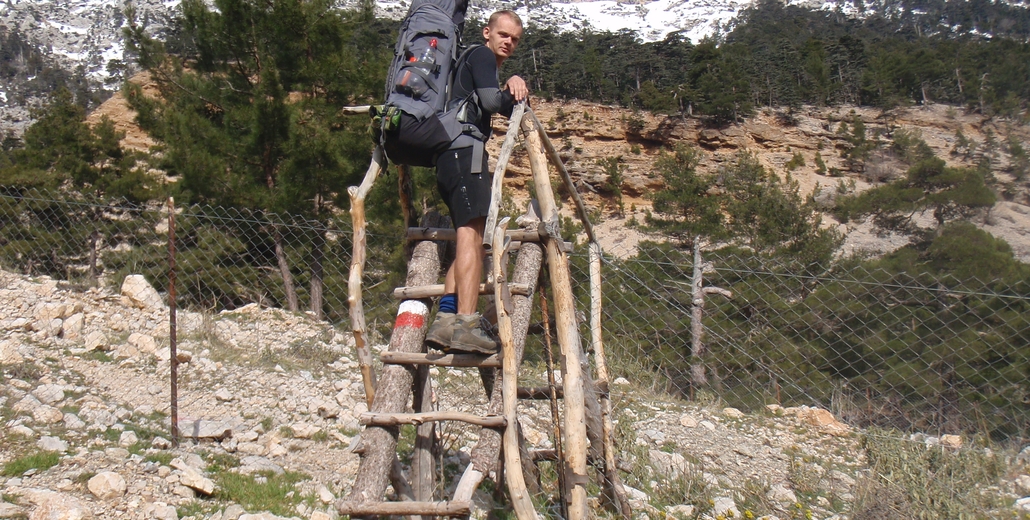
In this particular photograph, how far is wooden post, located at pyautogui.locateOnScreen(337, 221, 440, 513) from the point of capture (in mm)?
2387

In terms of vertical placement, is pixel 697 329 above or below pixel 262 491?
below

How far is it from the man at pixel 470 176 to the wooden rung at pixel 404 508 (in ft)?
1.77

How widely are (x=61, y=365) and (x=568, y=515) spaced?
4.23m

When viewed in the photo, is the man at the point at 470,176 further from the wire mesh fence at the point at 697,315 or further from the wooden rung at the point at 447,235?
the wire mesh fence at the point at 697,315

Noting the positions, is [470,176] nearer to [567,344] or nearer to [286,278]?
[567,344]

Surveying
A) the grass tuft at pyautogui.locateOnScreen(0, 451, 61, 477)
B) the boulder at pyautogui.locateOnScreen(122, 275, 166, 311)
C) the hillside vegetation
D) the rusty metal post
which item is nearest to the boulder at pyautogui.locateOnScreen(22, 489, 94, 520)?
the grass tuft at pyautogui.locateOnScreen(0, 451, 61, 477)

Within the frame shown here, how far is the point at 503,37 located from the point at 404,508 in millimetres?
1893

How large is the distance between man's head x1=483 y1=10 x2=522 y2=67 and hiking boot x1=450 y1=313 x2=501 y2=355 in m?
1.13

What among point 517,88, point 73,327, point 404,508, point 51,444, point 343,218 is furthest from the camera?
point 343,218

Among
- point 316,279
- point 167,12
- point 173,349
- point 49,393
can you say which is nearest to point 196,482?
point 173,349

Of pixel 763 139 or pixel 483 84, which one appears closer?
pixel 483 84

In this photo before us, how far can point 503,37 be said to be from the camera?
2.93 meters

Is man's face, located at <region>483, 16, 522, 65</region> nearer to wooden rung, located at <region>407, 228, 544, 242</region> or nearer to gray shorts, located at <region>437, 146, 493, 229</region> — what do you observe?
gray shorts, located at <region>437, 146, 493, 229</region>

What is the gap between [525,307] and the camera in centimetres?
284
